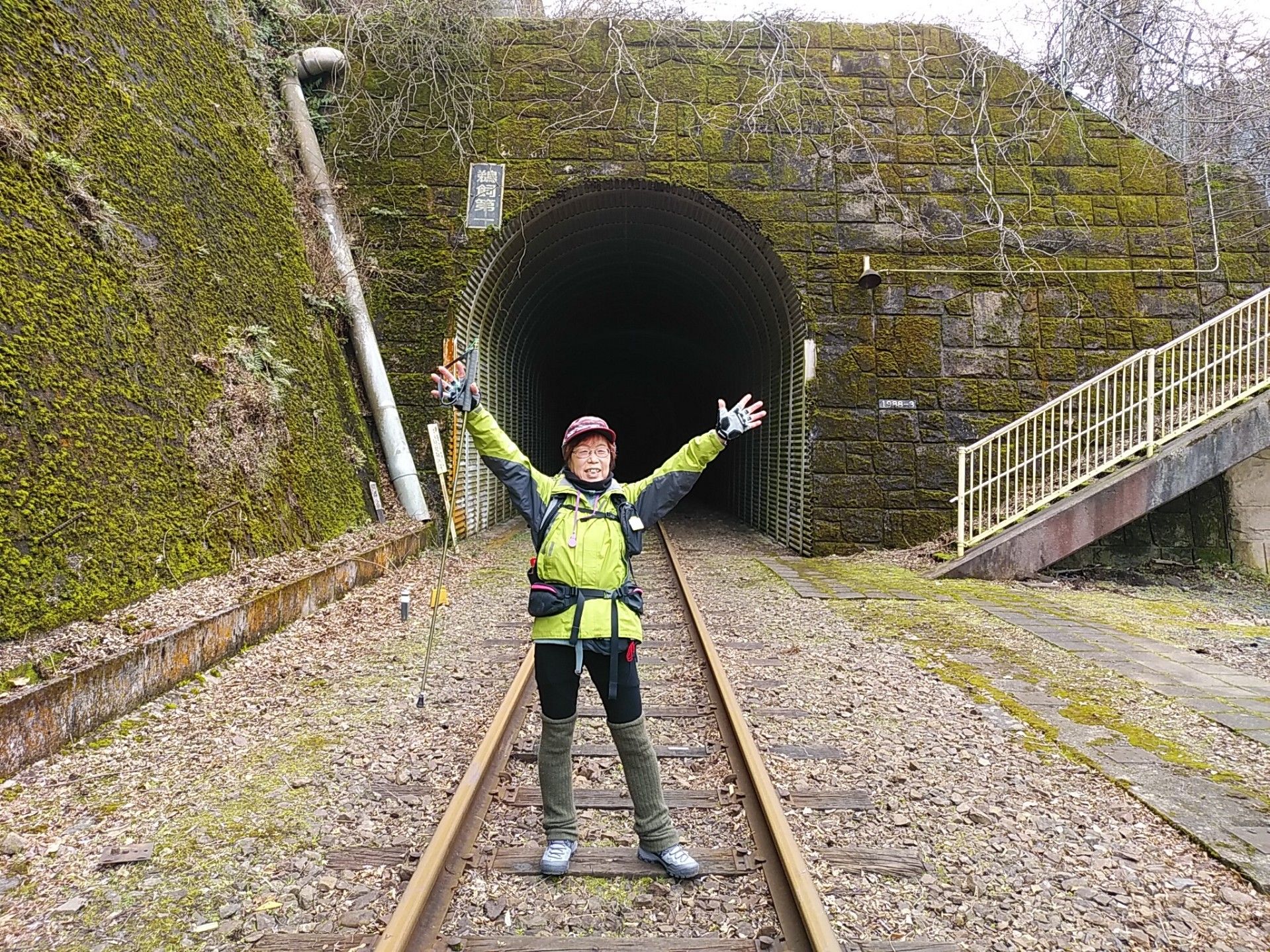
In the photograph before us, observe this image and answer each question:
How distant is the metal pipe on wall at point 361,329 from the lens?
31.7ft

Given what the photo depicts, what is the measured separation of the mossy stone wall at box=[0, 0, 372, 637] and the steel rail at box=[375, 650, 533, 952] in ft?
7.93

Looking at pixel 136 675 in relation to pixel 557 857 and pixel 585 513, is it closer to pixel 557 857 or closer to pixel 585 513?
pixel 557 857

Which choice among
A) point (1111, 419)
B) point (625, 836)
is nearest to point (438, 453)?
point (625, 836)

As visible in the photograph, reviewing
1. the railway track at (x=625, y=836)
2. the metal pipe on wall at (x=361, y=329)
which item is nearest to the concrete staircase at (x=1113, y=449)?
the railway track at (x=625, y=836)

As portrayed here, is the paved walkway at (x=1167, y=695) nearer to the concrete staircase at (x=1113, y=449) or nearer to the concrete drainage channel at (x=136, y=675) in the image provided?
the concrete staircase at (x=1113, y=449)

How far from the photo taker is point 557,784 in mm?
2873

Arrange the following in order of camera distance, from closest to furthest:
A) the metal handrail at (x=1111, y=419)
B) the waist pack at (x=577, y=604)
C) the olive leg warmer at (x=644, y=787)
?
1. the waist pack at (x=577, y=604)
2. the olive leg warmer at (x=644, y=787)
3. the metal handrail at (x=1111, y=419)

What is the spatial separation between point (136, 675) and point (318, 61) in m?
9.39

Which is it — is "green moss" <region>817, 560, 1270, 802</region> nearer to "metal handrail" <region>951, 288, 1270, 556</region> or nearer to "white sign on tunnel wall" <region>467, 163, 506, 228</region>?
"metal handrail" <region>951, 288, 1270, 556</region>

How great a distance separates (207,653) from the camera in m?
4.74

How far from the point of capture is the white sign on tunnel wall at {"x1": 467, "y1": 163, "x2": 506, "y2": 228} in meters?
10.4

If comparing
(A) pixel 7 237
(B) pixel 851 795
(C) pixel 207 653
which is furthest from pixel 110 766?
(B) pixel 851 795

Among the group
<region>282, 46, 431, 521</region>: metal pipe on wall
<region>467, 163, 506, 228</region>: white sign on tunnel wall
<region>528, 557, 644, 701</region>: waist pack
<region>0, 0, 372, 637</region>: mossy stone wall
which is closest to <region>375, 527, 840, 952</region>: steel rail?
<region>528, 557, 644, 701</region>: waist pack

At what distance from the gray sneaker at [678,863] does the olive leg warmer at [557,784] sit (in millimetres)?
342
